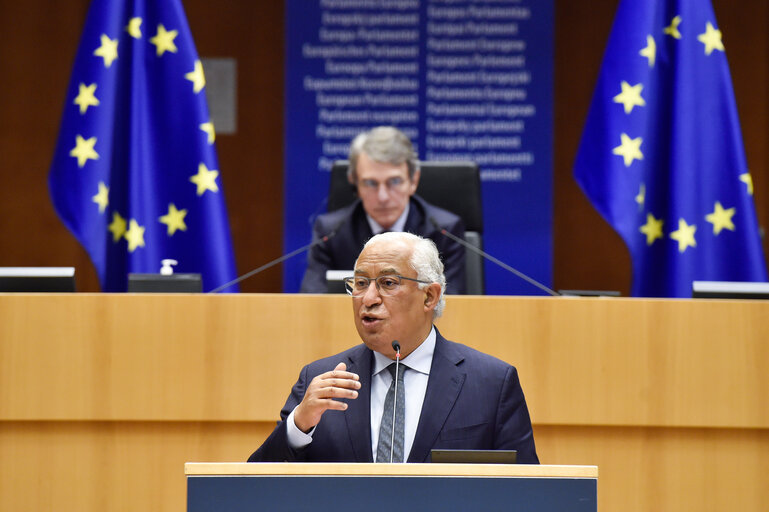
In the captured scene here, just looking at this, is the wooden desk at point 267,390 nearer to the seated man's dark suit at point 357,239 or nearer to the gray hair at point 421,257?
the gray hair at point 421,257

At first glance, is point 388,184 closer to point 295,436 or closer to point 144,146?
point 144,146

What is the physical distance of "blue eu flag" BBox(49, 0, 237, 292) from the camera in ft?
13.1

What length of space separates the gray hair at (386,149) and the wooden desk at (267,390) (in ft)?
3.31

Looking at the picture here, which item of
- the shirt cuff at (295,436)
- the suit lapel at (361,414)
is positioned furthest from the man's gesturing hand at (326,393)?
the suit lapel at (361,414)

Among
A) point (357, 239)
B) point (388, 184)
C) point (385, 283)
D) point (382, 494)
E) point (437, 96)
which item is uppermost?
point (437, 96)

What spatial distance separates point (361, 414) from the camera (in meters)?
2.38

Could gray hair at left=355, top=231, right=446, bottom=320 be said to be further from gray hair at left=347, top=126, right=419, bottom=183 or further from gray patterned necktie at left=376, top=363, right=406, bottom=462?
gray hair at left=347, top=126, right=419, bottom=183

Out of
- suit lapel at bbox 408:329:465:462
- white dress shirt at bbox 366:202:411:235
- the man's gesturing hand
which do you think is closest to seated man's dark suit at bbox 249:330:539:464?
suit lapel at bbox 408:329:465:462

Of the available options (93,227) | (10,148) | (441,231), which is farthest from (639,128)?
(10,148)

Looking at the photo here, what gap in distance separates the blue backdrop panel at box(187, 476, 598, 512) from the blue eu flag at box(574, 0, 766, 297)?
7.45 ft

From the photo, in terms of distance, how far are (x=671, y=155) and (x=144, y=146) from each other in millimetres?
2298

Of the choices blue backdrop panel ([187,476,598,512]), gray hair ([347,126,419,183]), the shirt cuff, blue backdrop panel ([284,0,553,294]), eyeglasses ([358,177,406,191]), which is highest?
blue backdrop panel ([284,0,553,294])

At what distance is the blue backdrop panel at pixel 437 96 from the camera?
5801 mm

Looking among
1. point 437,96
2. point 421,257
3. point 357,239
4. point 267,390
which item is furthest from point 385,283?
point 437,96
